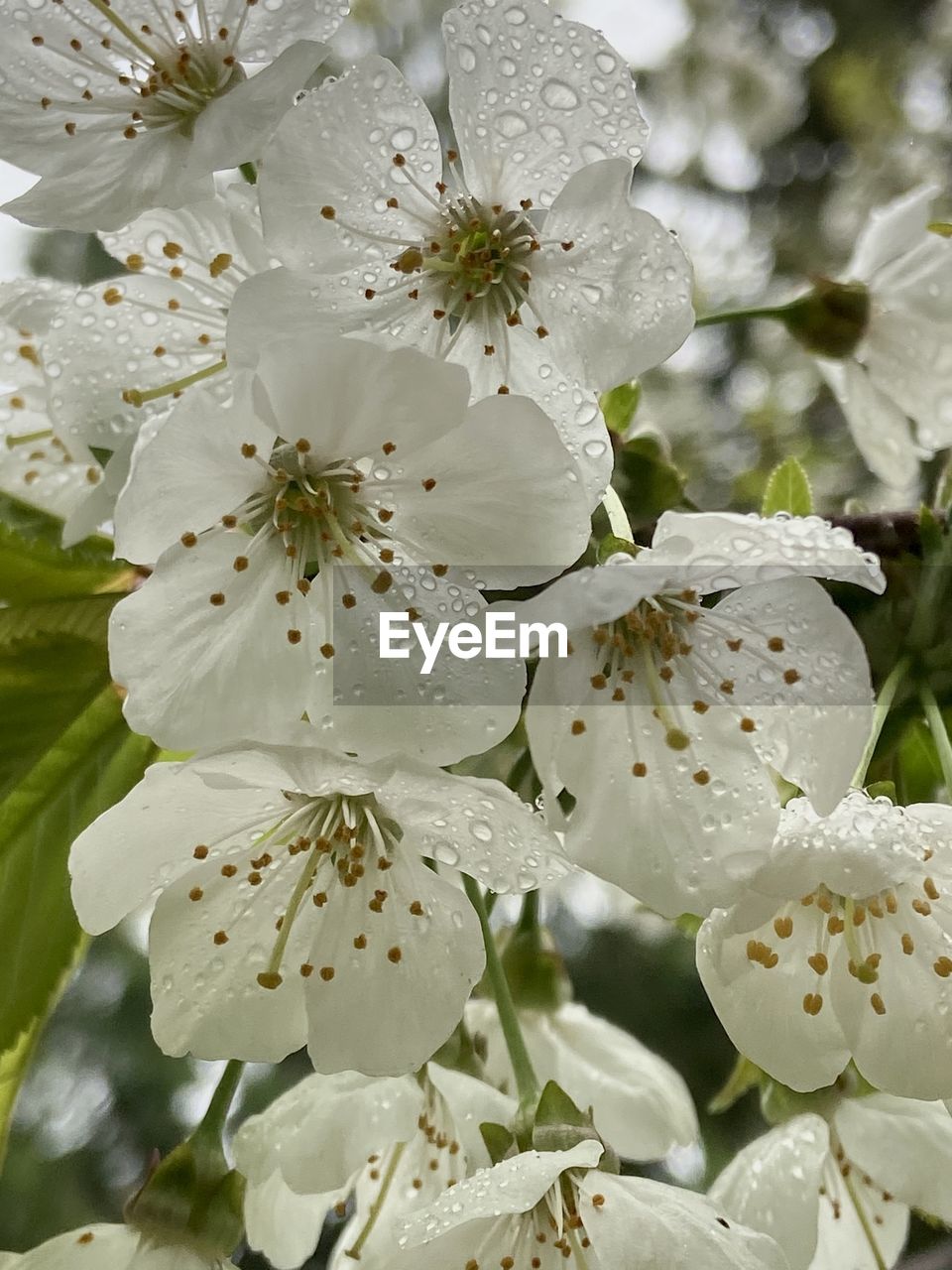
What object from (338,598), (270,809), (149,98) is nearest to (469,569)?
(338,598)

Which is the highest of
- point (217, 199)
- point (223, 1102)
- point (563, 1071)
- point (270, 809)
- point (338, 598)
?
point (217, 199)

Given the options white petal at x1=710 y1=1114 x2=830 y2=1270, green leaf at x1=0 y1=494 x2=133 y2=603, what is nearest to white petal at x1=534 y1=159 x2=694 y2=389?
green leaf at x1=0 y1=494 x2=133 y2=603

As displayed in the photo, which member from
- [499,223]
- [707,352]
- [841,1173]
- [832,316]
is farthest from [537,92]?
[707,352]

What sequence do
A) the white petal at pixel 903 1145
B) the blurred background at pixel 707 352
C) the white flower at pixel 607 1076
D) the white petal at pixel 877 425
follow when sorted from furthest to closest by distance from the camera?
1. the blurred background at pixel 707 352
2. the white petal at pixel 877 425
3. the white flower at pixel 607 1076
4. the white petal at pixel 903 1145

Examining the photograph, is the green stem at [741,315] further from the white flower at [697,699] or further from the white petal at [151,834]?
the white petal at [151,834]

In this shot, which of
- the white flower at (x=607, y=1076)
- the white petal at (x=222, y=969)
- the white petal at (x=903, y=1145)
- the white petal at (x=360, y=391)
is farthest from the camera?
the white flower at (x=607, y=1076)

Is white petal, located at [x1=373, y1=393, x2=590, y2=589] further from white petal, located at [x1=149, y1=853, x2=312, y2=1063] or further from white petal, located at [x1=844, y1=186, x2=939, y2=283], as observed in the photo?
white petal, located at [x1=844, y1=186, x2=939, y2=283]

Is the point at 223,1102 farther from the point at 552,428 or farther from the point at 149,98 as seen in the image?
the point at 149,98

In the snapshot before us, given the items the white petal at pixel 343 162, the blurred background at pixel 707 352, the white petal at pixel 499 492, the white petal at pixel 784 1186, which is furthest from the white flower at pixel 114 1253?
the blurred background at pixel 707 352
